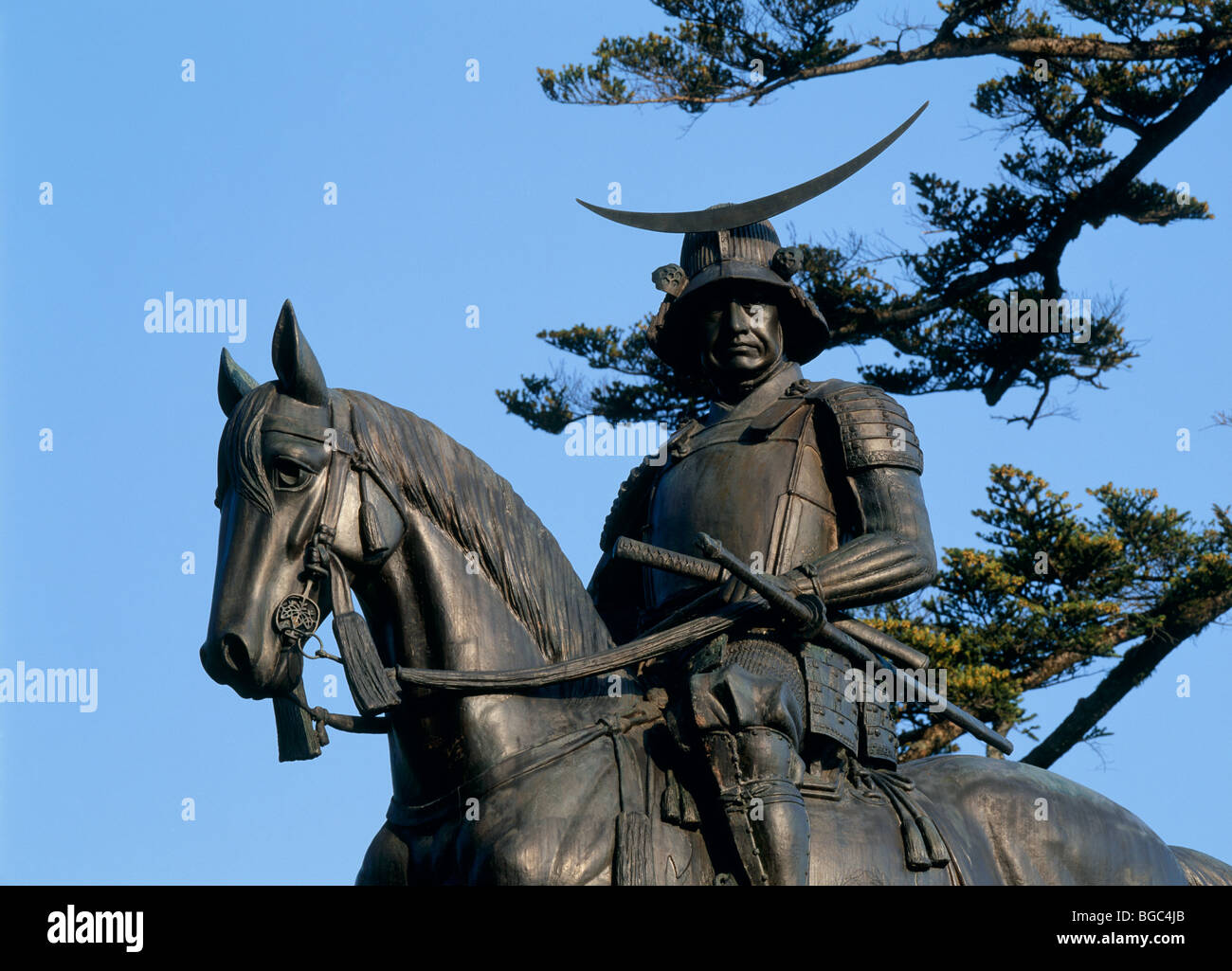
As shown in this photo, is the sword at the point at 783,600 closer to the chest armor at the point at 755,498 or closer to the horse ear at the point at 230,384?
the chest armor at the point at 755,498

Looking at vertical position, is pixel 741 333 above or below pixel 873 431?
above

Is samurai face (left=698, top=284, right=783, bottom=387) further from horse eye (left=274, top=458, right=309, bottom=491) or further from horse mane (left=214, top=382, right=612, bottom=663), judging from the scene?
horse eye (left=274, top=458, right=309, bottom=491)

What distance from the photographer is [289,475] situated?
18.6ft

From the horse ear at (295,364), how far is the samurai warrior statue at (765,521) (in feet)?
4.65

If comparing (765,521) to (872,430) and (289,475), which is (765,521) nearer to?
(872,430)

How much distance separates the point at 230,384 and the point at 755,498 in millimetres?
1795

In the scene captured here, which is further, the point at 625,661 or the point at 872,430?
the point at 872,430

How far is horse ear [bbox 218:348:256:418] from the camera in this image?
20.0 ft

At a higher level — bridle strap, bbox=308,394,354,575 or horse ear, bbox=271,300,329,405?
horse ear, bbox=271,300,329,405

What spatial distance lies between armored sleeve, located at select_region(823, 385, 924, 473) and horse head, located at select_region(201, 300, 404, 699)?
168 centimetres

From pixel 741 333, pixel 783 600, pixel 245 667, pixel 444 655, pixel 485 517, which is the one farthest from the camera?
pixel 741 333

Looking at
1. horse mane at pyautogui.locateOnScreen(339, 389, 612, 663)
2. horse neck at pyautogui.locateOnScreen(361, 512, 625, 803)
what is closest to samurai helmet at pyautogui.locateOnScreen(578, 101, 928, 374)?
horse mane at pyautogui.locateOnScreen(339, 389, 612, 663)

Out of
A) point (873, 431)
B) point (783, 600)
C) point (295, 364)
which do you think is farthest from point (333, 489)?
point (873, 431)
